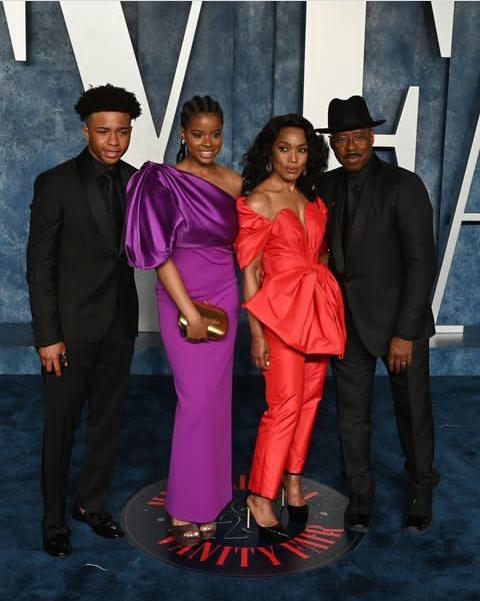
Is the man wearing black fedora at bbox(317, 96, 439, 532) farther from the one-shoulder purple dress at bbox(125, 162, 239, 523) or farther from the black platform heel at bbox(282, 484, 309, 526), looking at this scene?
the one-shoulder purple dress at bbox(125, 162, 239, 523)

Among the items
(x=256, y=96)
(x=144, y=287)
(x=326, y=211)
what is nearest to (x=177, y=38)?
(x=256, y=96)

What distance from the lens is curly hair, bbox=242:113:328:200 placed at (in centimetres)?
296

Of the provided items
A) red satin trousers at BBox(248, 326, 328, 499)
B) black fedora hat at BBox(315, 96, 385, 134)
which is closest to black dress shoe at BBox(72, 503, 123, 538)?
red satin trousers at BBox(248, 326, 328, 499)

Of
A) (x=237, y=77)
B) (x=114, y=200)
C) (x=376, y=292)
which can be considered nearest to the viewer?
(x=114, y=200)

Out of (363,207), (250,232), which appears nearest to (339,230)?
(363,207)

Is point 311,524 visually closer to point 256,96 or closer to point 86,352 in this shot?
point 86,352

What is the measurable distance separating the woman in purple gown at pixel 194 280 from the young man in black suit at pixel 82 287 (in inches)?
4.7

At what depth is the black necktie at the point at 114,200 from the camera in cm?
290

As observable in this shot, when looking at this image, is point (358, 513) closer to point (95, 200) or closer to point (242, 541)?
point (242, 541)

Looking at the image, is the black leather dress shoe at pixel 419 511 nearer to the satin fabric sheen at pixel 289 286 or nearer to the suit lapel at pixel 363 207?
the satin fabric sheen at pixel 289 286

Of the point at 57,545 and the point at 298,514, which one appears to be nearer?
the point at 57,545

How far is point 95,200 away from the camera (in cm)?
284

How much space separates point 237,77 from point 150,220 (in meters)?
2.83

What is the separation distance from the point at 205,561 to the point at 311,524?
20.5 inches
